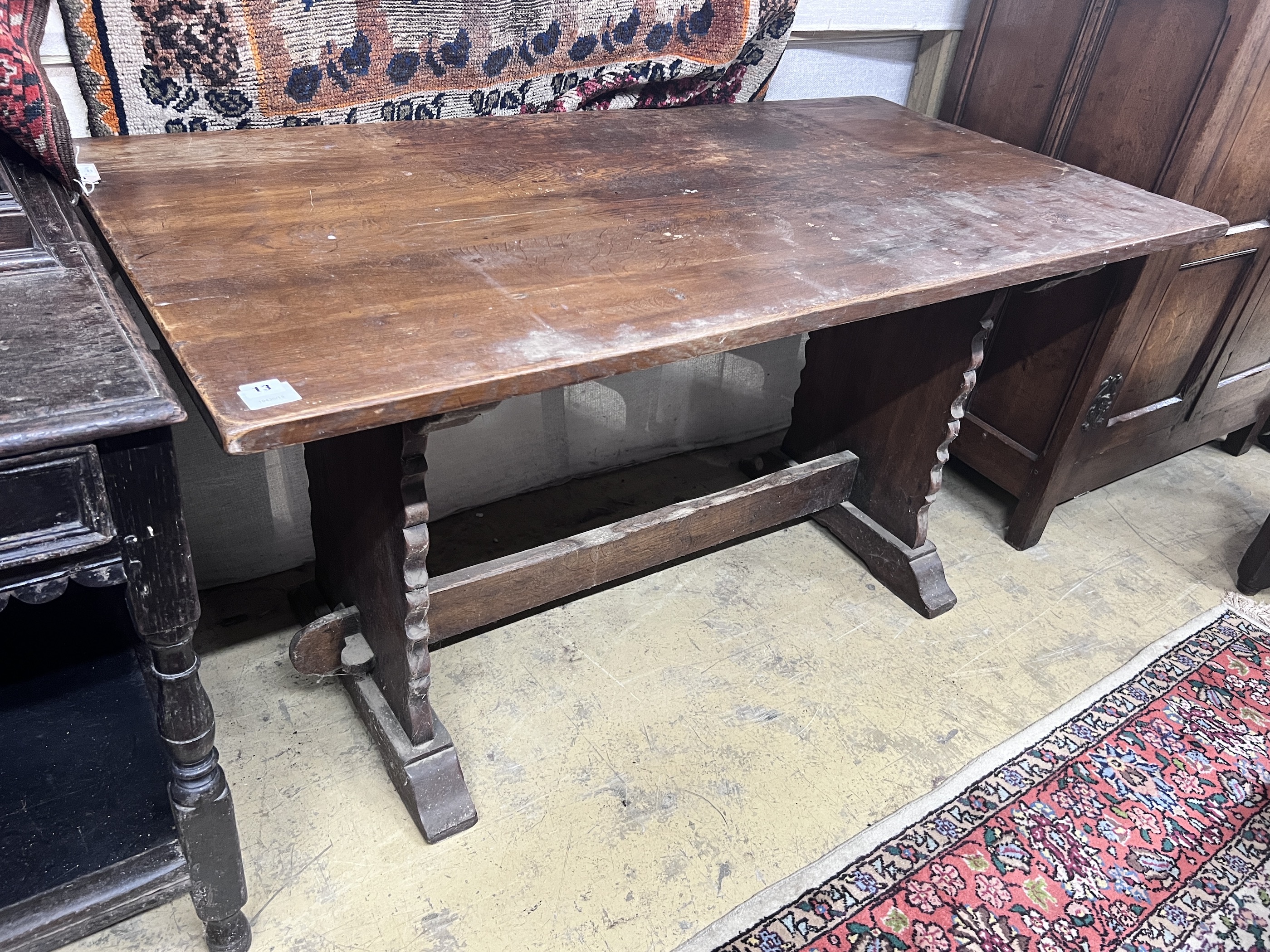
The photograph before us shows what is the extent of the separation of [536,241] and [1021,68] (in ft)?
4.98

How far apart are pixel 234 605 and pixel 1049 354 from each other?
2029 mm

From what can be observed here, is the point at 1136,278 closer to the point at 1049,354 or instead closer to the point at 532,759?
the point at 1049,354

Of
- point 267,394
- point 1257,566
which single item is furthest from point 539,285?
point 1257,566

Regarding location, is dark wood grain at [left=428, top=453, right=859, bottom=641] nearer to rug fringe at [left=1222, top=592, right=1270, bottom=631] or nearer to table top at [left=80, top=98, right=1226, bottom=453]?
table top at [left=80, top=98, right=1226, bottom=453]

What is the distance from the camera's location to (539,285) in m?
1.20

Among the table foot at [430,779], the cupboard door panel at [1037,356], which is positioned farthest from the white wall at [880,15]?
the table foot at [430,779]

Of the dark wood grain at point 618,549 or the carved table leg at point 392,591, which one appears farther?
the dark wood grain at point 618,549

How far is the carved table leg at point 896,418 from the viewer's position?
6.35ft

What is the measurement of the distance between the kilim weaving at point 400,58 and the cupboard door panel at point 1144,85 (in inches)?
28.3

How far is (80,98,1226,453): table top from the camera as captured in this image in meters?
1.01

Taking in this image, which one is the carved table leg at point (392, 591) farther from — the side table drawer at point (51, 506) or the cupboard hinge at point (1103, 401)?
the cupboard hinge at point (1103, 401)

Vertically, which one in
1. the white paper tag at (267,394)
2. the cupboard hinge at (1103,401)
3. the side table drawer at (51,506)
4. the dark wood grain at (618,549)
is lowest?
the dark wood grain at (618,549)

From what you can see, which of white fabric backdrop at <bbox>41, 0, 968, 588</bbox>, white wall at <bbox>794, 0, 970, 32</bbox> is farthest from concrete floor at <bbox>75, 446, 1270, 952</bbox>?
white wall at <bbox>794, 0, 970, 32</bbox>

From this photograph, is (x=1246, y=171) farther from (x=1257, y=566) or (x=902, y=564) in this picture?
(x=902, y=564)
